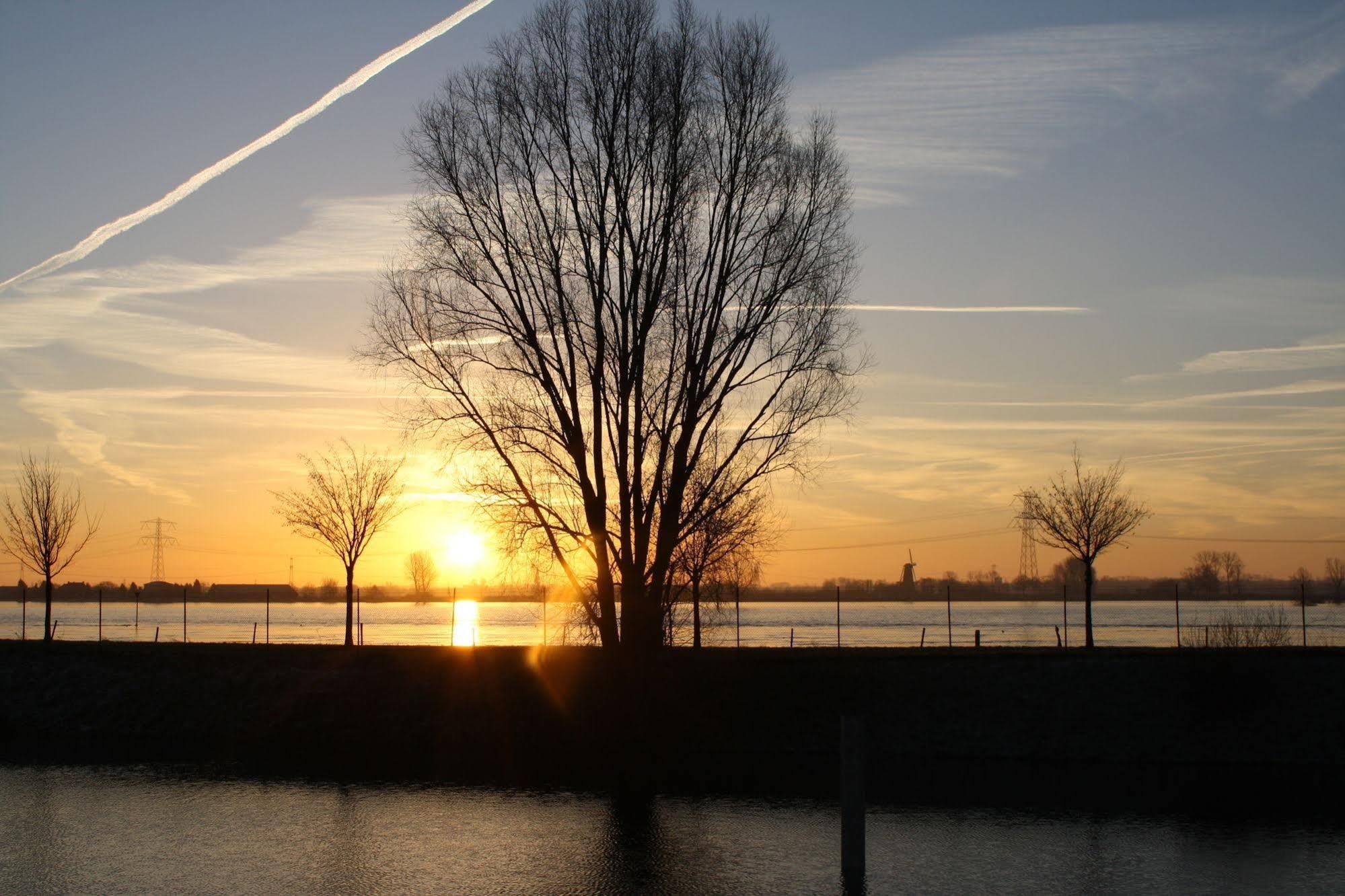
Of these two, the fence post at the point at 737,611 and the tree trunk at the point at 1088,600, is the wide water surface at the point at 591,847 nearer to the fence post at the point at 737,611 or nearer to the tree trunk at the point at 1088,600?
the tree trunk at the point at 1088,600

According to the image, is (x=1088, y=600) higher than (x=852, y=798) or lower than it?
higher

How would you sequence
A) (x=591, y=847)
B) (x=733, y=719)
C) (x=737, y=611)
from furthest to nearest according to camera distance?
1. (x=737, y=611)
2. (x=733, y=719)
3. (x=591, y=847)

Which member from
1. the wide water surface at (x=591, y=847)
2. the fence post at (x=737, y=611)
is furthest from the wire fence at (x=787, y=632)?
the wide water surface at (x=591, y=847)

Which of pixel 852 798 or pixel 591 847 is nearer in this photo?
pixel 852 798

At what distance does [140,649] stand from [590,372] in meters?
17.1

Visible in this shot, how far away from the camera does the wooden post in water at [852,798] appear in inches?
576

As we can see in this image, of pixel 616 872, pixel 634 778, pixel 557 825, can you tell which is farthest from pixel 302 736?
pixel 616 872

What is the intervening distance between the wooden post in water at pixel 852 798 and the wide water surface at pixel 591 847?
25 cm

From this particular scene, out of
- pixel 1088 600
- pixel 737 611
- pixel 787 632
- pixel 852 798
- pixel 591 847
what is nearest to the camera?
pixel 852 798

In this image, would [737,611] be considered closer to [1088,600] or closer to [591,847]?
[1088,600]

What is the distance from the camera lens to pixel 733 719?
92.8 ft

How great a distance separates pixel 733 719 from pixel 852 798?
13824 millimetres

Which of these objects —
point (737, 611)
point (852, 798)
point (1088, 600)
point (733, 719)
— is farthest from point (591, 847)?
point (1088, 600)

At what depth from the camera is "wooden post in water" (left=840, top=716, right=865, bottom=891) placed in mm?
14641
